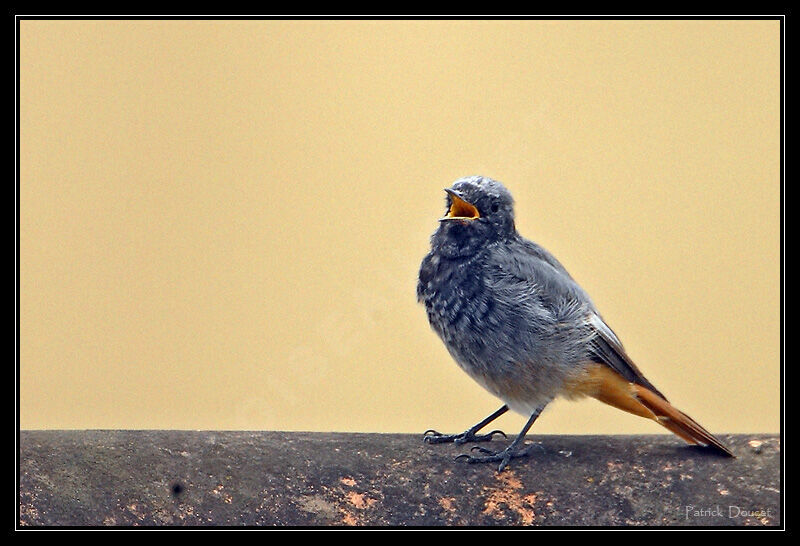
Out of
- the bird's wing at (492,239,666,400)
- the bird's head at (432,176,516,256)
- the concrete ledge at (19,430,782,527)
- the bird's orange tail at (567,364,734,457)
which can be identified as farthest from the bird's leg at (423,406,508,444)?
the bird's head at (432,176,516,256)

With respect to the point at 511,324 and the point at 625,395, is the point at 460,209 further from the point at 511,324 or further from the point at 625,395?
the point at 625,395

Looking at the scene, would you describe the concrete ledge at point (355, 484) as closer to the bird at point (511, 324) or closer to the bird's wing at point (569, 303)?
the bird at point (511, 324)

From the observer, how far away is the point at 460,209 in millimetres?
4605

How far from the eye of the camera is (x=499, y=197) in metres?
4.51

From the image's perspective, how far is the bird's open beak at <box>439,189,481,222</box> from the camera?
4.50m

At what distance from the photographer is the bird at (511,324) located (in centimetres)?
439

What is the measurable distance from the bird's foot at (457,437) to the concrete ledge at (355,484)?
0.24 metres

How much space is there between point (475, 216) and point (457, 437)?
3.77 ft

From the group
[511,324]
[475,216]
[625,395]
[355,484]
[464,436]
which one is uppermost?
[475,216]

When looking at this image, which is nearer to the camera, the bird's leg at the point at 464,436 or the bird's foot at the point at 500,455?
the bird's foot at the point at 500,455

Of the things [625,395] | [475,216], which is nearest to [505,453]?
[625,395]

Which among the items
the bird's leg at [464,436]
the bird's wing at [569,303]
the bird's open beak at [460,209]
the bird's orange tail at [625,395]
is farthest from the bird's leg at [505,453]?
the bird's open beak at [460,209]

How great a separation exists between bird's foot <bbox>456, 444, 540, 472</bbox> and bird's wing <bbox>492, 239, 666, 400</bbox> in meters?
0.62
